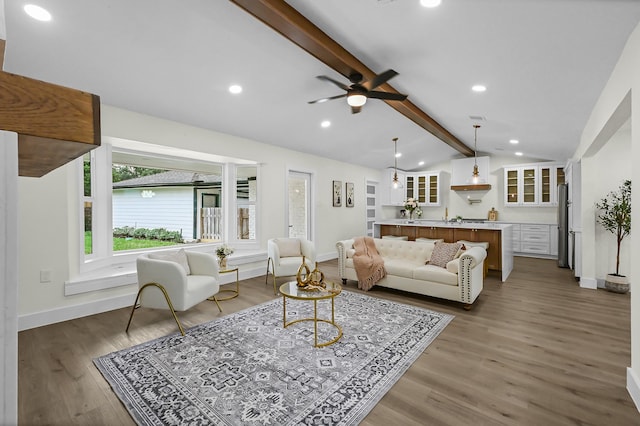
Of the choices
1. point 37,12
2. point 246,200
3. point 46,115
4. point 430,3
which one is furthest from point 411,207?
point 46,115

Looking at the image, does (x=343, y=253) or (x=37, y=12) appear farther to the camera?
(x=343, y=253)

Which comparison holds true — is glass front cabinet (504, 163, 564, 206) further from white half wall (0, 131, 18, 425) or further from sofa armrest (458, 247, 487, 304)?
white half wall (0, 131, 18, 425)

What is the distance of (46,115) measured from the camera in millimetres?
377

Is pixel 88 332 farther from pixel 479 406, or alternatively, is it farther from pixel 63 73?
pixel 479 406

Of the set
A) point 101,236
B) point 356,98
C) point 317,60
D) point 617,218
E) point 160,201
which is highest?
point 317,60

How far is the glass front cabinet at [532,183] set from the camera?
7371mm

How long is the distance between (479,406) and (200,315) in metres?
2.90

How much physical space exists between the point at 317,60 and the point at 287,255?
9.69 feet

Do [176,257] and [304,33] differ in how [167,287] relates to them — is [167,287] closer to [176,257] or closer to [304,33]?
[176,257]

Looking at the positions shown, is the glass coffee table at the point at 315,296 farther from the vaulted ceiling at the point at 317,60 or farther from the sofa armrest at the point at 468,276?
the vaulted ceiling at the point at 317,60

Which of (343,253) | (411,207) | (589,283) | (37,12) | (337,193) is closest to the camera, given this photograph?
(37,12)

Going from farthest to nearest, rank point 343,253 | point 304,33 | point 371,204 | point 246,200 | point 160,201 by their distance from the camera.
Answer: point 371,204, point 246,200, point 160,201, point 343,253, point 304,33

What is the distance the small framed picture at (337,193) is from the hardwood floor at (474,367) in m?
3.73

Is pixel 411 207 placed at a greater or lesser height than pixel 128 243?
greater
